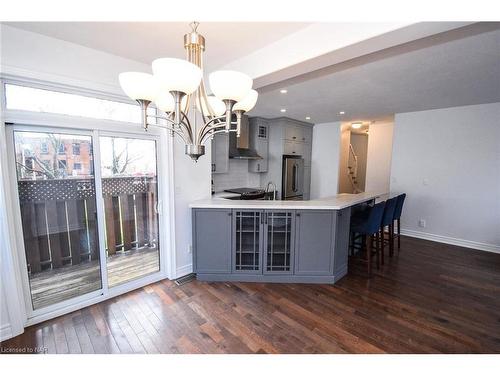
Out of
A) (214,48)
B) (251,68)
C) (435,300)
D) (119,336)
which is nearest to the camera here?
(119,336)

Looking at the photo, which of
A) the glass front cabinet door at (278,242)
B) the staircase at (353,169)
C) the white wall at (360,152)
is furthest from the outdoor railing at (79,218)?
the white wall at (360,152)

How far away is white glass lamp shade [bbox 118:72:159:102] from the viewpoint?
1.23 m

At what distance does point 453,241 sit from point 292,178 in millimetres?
3253

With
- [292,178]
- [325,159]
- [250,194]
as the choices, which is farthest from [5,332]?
[325,159]

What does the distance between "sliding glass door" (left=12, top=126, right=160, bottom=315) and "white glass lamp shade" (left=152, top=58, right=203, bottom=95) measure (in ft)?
5.44

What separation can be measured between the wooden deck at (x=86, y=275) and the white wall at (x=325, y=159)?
14.5 ft

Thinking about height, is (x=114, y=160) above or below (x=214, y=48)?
below

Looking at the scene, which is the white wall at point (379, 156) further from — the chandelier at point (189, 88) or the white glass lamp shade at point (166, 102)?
the white glass lamp shade at point (166, 102)

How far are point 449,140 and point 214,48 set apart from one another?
4.54 m
